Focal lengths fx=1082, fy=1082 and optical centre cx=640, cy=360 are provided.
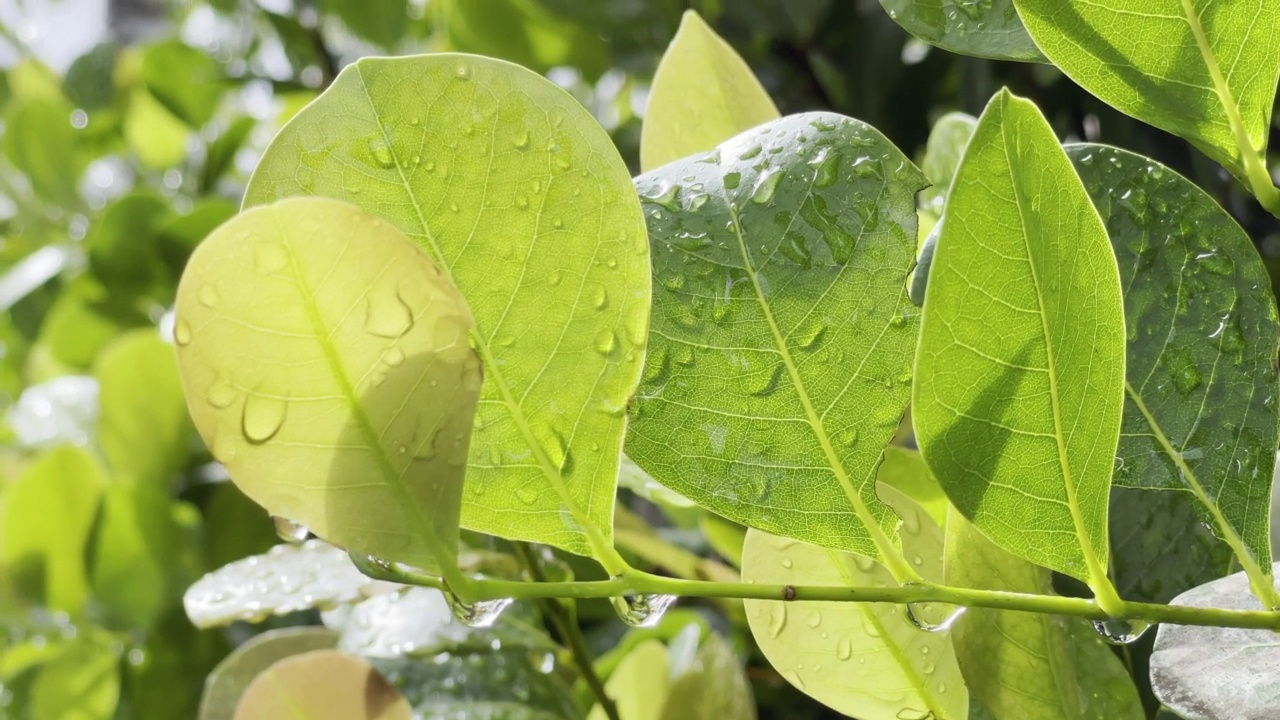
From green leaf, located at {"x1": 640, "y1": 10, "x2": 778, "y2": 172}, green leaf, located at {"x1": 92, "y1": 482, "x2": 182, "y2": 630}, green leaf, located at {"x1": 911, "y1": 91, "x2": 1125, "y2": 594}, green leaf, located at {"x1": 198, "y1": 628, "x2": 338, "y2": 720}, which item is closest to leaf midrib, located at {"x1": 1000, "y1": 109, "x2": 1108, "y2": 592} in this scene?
green leaf, located at {"x1": 911, "y1": 91, "x2": 1125, "y2": 594}

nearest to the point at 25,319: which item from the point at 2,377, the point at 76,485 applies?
the point at 2,377

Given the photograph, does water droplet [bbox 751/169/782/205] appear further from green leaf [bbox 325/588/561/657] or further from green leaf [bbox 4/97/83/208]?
green leaf [bbox 4/97/83/208]

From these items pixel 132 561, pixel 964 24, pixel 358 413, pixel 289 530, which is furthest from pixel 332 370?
pixel 132 561

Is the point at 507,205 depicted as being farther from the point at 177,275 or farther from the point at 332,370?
the point at 177,275

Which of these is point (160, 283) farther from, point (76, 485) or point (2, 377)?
point (2, 377)

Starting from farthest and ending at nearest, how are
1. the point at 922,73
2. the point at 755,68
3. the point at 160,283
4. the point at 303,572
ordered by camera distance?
the point at 160,283 < the point at 755,68 < the point at 922,73 < the point at 303,572

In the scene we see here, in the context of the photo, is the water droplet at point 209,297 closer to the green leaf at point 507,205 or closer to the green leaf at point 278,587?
the green leaf at point 507,205
